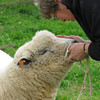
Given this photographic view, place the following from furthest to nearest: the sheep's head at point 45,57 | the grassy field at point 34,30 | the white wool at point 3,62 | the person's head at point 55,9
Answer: the grassy field at point 34,30, the white wool at point 3,62, the sheep's head at point 45,57, the person's head at point 55,9

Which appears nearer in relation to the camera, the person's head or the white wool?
the person's head

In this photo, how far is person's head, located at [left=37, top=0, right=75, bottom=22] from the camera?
2.53m

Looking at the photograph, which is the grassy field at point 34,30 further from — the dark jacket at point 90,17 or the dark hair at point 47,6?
the dark jacket at point 90,17

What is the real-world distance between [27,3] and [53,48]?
10472 mm

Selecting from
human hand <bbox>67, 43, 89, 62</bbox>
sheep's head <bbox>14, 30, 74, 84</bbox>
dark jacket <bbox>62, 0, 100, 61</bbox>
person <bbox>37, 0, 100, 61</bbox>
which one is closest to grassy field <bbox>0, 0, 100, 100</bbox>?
sheep's head <bbox>14, 30, 74, 84</bbox>

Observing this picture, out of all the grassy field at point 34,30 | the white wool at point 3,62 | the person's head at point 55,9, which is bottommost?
the grassy field at point 34,30

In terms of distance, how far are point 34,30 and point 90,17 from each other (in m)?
6.20

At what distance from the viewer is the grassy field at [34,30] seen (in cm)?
456

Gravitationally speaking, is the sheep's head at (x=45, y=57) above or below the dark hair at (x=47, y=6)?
below

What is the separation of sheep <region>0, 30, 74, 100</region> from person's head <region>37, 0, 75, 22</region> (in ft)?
0.97

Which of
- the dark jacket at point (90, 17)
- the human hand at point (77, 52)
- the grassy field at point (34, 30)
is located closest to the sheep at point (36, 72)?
the human hand at point (77, 52)

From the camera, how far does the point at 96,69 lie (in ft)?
17.3

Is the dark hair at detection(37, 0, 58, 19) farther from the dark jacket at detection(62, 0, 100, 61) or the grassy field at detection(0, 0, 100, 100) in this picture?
the grassy field at detection(0, 0, 100, 100)

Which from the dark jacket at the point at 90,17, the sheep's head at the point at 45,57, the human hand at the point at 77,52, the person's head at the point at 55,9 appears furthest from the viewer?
the sheep's head at the point at 45,57
